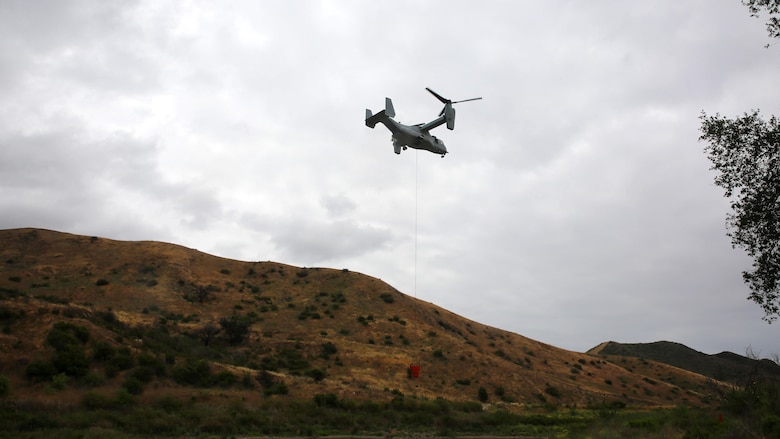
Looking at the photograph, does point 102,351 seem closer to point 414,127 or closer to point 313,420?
point 313,420

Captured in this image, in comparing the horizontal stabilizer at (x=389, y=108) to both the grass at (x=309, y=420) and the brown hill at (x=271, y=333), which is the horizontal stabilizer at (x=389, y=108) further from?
the brown hill at (x=271, y=333)

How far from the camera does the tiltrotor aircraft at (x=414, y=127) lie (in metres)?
29.6

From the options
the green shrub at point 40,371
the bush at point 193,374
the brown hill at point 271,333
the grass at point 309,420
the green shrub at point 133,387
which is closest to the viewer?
the grass at point 309,420

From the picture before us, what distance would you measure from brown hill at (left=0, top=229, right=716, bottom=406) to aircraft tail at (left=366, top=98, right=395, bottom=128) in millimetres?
20066

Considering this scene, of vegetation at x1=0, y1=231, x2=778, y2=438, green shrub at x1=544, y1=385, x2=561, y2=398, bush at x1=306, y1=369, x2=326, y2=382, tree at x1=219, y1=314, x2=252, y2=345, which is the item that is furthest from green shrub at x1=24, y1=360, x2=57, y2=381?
green shrub at x1=544, y1=385, x2=561, y2=398

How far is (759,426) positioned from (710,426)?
3953 mm

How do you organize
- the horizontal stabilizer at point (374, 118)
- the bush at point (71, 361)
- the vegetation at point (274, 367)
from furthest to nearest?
the bush at point (71, 361)
the horizontal stabilizer at point (374, 118)
the vegetation at point (274, 367)

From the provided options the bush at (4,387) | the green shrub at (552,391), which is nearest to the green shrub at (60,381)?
the bush at (4,387)

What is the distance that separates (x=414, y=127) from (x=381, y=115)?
2.52 meters

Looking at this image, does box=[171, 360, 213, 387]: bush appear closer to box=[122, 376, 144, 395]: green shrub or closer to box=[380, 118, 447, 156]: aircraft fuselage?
box=[122, 376, 144, 395]: green shrub

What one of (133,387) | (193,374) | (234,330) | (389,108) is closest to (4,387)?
(133,387)

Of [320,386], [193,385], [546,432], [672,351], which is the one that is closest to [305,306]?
[320,386]

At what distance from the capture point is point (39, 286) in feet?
194

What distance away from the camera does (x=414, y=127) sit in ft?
101
